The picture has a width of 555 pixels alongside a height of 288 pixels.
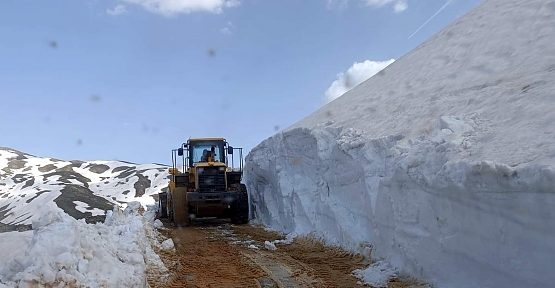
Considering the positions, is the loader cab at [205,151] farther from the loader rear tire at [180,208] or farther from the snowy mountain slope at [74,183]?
the snowy mountain slope at [74,183]

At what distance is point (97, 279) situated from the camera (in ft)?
16.6

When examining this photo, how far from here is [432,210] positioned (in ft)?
21.7

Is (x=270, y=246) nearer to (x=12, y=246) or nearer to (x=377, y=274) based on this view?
(x=377, y=274)

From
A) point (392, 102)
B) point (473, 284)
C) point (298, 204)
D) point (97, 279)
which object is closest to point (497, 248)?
point (473, 284)

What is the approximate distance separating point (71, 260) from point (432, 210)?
4.70 metres

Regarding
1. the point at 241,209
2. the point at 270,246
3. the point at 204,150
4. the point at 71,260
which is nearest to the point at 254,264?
the point at 270,246

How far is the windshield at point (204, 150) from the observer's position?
17609mm

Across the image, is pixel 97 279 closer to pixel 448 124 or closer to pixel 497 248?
pixel 497 248

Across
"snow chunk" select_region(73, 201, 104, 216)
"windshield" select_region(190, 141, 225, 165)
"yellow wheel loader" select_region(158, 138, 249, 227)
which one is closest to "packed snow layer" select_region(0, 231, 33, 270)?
"yellow wheel loader" select_region(158, 138, 249, 227)

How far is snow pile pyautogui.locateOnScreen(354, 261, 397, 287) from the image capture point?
684cm

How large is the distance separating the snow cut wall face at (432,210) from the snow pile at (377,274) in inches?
7.0

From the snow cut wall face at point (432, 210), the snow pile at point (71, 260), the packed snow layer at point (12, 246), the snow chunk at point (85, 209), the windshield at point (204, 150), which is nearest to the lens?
the snow pile at point (71, 260)

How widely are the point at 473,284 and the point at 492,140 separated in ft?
6.88

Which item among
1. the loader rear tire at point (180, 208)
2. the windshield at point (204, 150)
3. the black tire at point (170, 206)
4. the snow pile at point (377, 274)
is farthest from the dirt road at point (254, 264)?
the windshield at point (204, 150)
